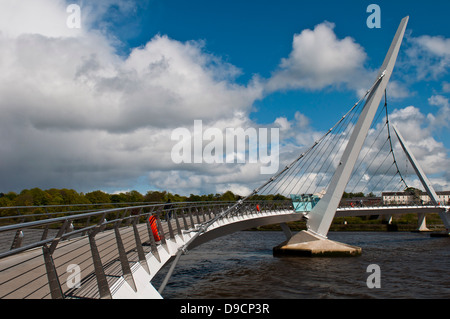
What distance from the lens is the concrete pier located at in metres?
33.1

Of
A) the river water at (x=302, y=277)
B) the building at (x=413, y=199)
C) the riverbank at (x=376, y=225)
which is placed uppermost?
the building at (x=413, y=199)

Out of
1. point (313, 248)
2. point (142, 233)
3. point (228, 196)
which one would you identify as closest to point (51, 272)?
point (142, 233)

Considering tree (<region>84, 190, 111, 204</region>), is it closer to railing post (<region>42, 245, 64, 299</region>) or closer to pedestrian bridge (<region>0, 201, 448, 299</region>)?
pedestrian bridge (<region>0, 201, 448, 299</region>)

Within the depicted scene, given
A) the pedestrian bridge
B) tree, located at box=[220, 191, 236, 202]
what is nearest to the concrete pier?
the pedestrian bridge

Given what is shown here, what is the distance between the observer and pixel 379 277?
77.0ft

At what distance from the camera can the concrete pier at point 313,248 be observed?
3306 centimetres

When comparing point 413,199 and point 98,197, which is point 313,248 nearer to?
point 413,199

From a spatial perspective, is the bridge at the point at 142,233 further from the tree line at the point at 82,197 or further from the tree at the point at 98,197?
the tree at the point at 98,197

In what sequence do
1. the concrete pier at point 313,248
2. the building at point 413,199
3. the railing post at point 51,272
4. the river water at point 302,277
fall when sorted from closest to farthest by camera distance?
1. the railing post at point 51,272
2. the river water at point 302,277
3. the concrete pier at point 313,248
4. the building at point 413,199

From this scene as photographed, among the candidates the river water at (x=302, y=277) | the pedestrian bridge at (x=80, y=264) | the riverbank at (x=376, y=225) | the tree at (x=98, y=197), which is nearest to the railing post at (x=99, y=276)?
the pedestrian bridge at (x=80, y=264)

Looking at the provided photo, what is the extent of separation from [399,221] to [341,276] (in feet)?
256

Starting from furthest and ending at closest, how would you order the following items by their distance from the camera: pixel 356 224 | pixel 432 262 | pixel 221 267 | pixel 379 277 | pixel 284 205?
pixel 356 224 < pixel 284 205 < pixel 432 262 < pixel 221 267 < pixel 379 277
